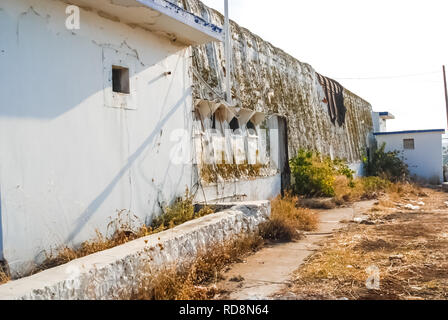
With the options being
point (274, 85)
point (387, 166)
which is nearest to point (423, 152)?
point (387, 166)

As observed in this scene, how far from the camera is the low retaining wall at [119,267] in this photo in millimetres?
3039

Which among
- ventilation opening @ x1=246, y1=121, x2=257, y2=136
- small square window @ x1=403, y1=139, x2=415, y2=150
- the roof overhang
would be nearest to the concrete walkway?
ventilation opening @ x1=246, y1=121, x2=257, y2=136

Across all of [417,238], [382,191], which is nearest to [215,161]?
[417,238]

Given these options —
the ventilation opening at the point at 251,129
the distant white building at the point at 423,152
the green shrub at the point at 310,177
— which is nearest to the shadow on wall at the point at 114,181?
the ventilation opening at the point at 251,129

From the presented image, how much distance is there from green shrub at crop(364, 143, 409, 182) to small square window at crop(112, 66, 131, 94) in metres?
14.8

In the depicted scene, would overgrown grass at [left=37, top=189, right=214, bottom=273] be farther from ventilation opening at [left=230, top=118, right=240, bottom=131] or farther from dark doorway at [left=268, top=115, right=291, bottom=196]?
dark doorway at [left=268, top=115, right=291, bottom=196]

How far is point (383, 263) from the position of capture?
5141 millimetres

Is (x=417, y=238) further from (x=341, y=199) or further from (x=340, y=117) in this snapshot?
(x=340, y=117)

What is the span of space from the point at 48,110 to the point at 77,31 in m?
1.07

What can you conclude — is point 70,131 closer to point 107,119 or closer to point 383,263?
point 107,119

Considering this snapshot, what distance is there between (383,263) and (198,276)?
7.74 ft

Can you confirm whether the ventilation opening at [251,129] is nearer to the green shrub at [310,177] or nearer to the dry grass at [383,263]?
the green shrub at [310,177]

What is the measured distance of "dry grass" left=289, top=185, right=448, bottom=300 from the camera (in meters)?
4.11

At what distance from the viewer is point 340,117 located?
17469 mm
